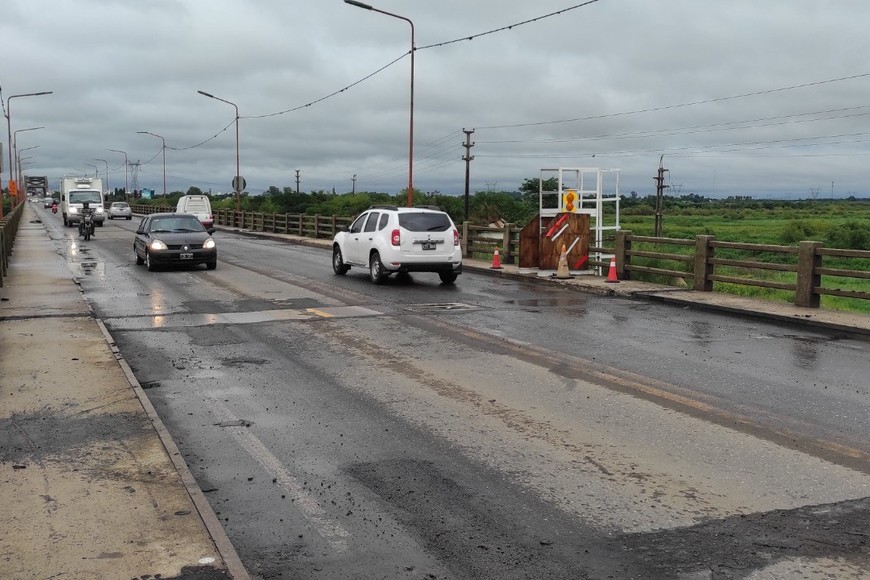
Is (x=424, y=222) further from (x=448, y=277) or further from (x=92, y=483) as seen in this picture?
(x=92, y=483)

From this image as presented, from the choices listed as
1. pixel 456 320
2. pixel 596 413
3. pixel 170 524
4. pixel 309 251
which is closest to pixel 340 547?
pixel 170 524

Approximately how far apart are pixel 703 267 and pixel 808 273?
266 cm

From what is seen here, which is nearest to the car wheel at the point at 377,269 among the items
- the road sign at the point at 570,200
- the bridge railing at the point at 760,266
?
the road sign at the point at 570,200

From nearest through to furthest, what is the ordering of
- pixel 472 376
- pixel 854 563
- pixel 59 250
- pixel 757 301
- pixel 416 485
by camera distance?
pixel 854 563, pixel 416 485, pixel 472 376, pixel 757 301, pixel 59 250

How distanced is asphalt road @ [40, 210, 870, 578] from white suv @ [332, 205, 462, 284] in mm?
5462

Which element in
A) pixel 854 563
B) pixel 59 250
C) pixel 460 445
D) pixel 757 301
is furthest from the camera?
pixel 59 250

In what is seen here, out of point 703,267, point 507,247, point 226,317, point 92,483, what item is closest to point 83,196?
point 507,247

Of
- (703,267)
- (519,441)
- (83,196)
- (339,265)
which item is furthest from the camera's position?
(83,196)

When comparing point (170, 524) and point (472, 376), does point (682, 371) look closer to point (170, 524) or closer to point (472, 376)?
point (472, 376)

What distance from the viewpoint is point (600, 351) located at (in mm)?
10531

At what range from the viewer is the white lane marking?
4.71 m

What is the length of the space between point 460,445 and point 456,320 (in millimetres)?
6925

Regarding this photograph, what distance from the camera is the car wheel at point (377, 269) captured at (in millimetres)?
19047

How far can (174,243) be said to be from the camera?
21.9m
